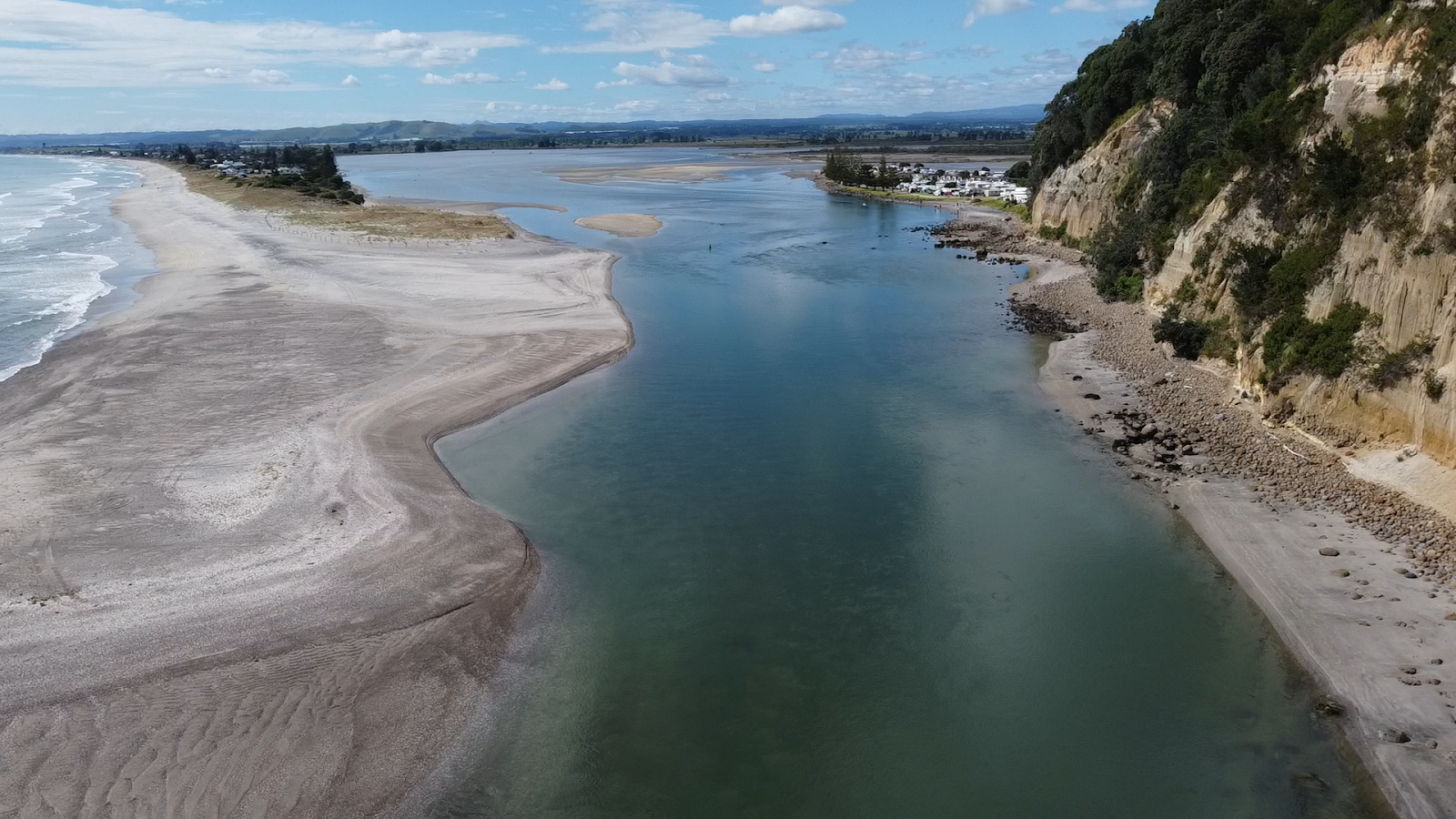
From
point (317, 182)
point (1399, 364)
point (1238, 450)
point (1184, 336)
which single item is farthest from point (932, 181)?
point (1399, 364)

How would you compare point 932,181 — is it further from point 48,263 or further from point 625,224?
point 48,263

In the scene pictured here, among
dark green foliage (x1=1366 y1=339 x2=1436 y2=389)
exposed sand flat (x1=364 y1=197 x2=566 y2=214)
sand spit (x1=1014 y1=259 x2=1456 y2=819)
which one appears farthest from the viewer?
exposed sand flat (x1=364 y1=197 x2=566 y2=214)

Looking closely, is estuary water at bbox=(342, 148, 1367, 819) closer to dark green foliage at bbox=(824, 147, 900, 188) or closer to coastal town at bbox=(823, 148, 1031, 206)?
coastal town at bbox=(823, 148, 1031, 206)

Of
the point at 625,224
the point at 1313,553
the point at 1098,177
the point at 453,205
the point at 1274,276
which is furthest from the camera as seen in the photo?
the point at 453,205

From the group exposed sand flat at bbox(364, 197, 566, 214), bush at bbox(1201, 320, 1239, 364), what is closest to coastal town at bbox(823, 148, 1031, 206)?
exposed sand flat at bbox(364, 197, 566, 214)

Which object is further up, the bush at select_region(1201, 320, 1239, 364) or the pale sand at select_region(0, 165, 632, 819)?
the bush at select_region(1201, 320, 1239, 364)

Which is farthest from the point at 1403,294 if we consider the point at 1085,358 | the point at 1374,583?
the point at 1085,358

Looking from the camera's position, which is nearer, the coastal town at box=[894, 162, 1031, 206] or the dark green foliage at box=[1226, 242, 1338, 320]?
the dark green foliage at box=[1226, 242, 1338, 320]
